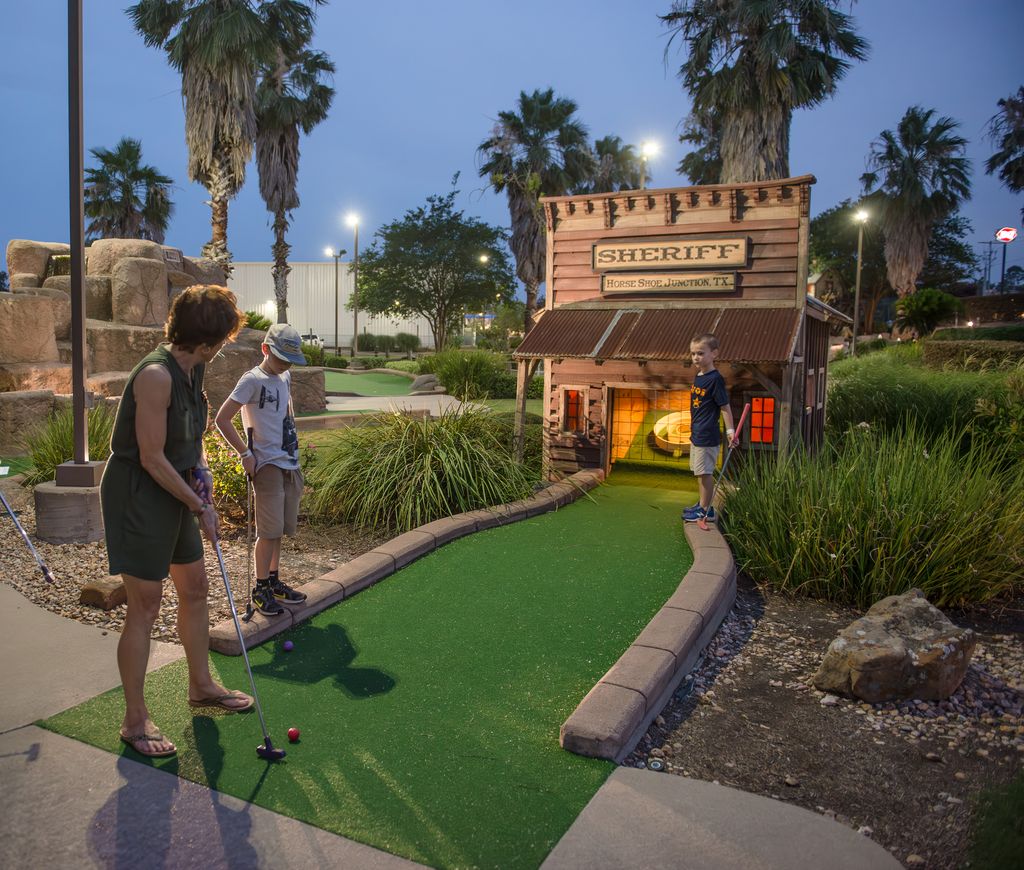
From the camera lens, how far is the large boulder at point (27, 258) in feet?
53.7

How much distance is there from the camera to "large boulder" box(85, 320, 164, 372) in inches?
547

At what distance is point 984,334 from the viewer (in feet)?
105

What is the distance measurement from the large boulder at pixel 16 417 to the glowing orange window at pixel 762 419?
8.92m

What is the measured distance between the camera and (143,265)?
1563 cm

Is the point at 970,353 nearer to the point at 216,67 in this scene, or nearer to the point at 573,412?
the point at 573,412

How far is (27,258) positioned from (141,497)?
635 inches

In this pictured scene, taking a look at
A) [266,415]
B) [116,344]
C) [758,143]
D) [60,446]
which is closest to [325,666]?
[266,415]

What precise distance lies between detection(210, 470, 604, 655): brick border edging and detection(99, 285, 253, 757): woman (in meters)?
1.14

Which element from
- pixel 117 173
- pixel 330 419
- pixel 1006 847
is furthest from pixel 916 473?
pixel 117 173

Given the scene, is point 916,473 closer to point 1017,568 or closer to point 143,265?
point 1017,568

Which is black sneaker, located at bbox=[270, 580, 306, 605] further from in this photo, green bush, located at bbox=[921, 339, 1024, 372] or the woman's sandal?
green bush, located at bbox=[921, 339, 1024, 372]

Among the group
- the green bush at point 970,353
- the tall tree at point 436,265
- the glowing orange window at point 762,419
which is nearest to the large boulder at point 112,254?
the glowing orange window at point 762,419

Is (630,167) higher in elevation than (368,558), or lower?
higher

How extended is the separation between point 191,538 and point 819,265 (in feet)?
190
